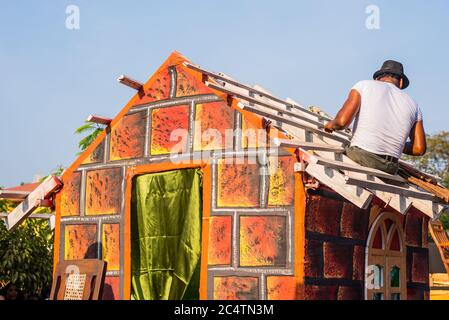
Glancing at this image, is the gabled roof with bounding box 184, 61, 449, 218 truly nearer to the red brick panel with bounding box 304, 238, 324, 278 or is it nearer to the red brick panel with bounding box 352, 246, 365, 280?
the red brick panel with bounding box 304, 238, 324, 278

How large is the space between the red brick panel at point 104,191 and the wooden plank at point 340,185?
124 inches

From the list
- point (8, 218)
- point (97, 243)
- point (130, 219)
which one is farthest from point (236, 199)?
point (8, 218)

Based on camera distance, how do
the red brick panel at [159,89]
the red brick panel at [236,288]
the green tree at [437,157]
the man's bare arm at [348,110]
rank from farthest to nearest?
the green tree at [437,157] < the red brick panel at [159,89] < the red brick panel at [236,288] < the man's bare arm at [348,110]

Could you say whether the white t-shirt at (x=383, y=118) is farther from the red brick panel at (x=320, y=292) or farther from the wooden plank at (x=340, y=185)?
the red brick panel at (x=320, y=292)

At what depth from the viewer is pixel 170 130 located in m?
9.52

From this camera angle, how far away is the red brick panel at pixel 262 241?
8.23 meters

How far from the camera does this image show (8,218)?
1052 centimetres

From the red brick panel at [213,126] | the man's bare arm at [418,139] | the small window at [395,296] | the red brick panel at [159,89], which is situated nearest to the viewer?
the man's bare arm at [418,139]

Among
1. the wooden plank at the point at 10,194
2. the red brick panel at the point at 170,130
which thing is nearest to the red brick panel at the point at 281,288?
the red brick panel at the point at 170,130

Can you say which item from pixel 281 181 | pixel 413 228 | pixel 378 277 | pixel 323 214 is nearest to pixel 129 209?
pixel 281 181

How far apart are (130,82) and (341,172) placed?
138 inches

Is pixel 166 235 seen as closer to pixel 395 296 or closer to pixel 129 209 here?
pixel 129 209

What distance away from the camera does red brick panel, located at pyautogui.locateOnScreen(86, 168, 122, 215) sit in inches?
390

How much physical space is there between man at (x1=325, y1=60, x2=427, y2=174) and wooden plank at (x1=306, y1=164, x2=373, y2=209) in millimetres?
602
